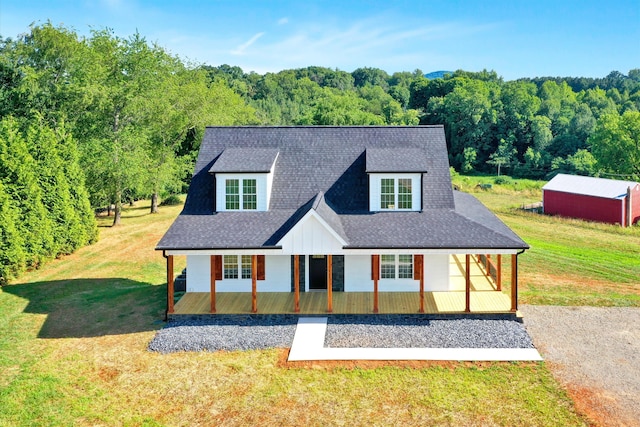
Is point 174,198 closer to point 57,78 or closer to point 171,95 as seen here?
point 171,95

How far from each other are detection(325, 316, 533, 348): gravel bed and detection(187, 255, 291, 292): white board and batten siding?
3.31m

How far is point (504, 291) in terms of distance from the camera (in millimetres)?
21203

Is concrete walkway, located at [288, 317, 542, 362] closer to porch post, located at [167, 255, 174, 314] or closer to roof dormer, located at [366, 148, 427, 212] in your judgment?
porch post, located at [167, 255, 174, 314]

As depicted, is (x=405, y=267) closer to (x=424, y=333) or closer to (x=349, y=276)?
(x=349, y=276)

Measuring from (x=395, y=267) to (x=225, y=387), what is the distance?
30.2 ft

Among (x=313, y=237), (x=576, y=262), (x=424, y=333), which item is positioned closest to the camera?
(x=424, y=333)

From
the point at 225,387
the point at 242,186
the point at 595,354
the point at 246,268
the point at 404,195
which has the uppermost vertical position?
the point at 242,186

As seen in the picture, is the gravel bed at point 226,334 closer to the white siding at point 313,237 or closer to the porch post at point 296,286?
the porch post at point 296,286

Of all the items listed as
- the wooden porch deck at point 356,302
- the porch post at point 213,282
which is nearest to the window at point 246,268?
the wooden porch deck at point 356,302

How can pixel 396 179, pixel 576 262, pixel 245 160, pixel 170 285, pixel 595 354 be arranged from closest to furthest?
pixel 595 354
pixel 170 285
pixel 396 179
pixel 245 160
pixel 576 262

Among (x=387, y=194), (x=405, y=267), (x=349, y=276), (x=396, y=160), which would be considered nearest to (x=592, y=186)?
(x=396, y=160)

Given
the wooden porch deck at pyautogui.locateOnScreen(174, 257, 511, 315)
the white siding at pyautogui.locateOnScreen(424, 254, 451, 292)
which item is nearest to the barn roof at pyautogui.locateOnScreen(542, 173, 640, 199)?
the wooden porch deck at pyautogui.locateOnScreen(174, 257, 511, 315)

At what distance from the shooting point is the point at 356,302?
19.2 m

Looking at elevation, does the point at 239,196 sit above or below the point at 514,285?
above
